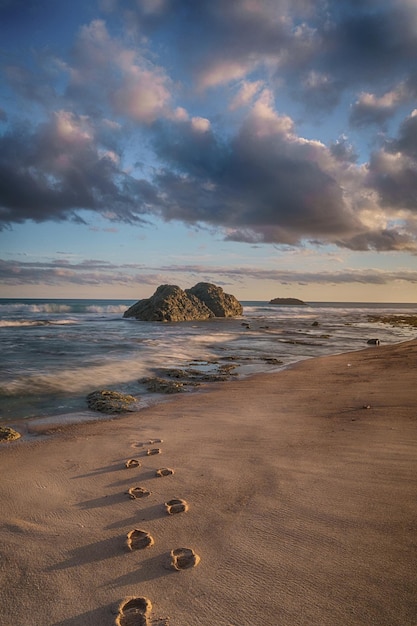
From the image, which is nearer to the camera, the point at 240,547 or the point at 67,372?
the point at 240,547

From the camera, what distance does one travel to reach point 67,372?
424 inches

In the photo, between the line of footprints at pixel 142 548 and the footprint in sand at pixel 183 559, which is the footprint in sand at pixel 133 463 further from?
the footprint in sand at pixel 183 559

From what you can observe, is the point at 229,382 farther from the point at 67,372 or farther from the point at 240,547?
the point at 240,547

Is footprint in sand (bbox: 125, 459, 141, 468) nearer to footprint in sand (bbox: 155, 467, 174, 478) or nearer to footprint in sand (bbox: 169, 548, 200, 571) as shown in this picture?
footprint in sand (bbox: 155, 467, 174, 478)

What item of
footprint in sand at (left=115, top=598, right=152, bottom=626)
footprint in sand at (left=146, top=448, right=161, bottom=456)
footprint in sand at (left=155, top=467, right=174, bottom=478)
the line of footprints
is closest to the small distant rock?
footprint in sand at (left=146, top=448, right=161, bottom=456)

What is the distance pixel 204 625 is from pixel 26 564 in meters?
1.38

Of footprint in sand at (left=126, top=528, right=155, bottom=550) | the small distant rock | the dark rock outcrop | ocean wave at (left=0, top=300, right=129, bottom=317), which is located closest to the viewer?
footprint in sand at (left=126, top=528, right=155, bottom=550)

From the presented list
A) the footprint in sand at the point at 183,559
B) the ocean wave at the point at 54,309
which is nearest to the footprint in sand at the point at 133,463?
the footprint in sand at the point at 183,559

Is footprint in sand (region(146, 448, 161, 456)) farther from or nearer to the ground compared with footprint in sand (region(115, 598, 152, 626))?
nearer to the ground

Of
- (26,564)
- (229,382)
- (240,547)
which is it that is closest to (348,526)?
(240,547)

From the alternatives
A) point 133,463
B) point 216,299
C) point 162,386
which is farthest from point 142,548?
point 216,299

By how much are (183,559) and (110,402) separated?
5160 millimetres

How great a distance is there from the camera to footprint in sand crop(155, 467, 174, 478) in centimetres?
→ 384

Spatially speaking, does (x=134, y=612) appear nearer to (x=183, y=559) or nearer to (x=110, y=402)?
(x=183, y=559)
